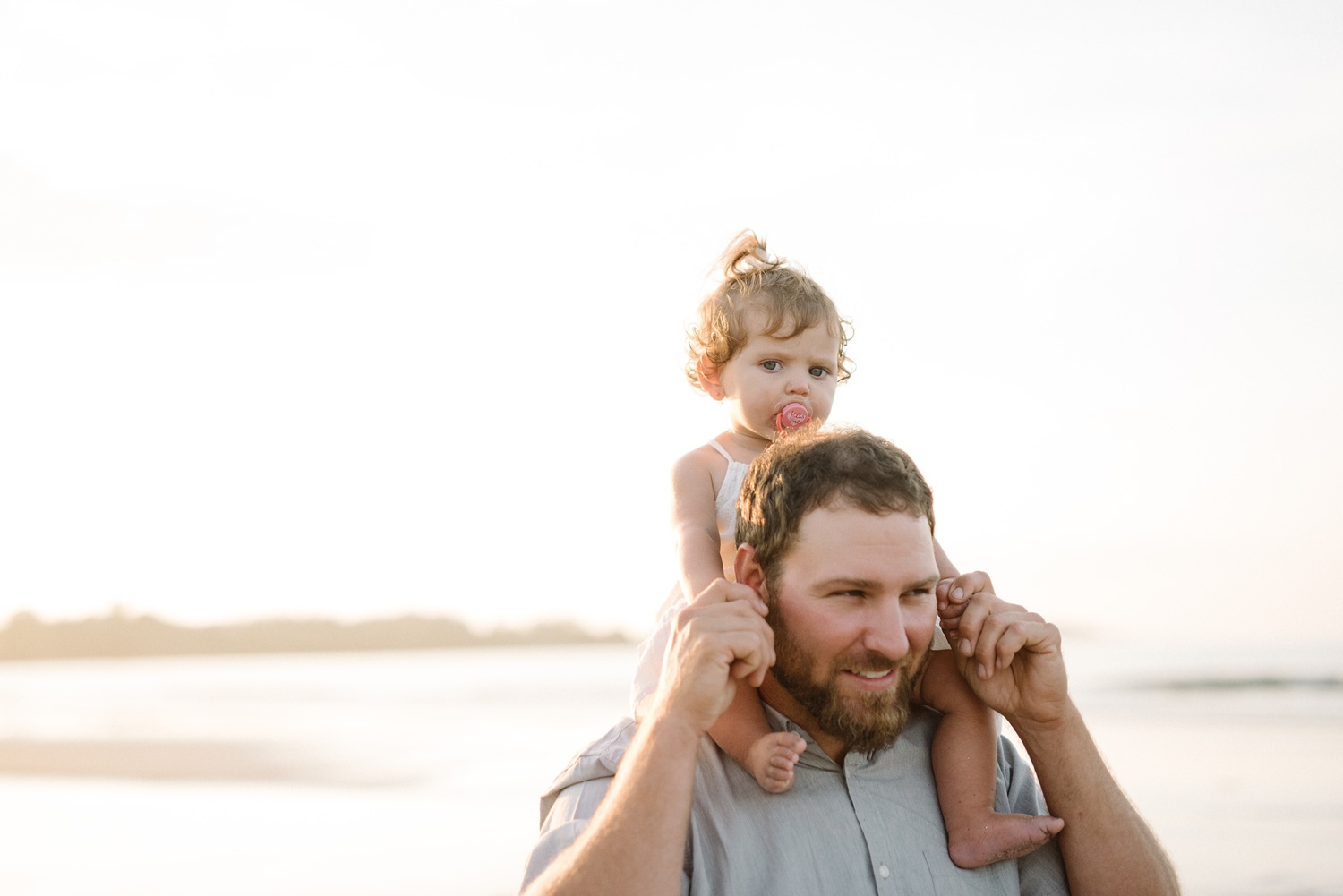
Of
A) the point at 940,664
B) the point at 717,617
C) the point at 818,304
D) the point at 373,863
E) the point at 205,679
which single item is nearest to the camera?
the point at 717,617

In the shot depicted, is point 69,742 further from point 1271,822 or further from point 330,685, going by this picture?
point 1271,822

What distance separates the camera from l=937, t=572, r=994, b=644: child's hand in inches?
108

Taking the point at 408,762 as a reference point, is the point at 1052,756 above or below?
above

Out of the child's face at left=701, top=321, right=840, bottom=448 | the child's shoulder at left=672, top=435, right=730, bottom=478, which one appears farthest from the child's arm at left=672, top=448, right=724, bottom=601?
the child's face at left=701, top=321, right=840, bottom=448

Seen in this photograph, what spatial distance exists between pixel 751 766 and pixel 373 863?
5.13 metres

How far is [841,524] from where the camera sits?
2.61m

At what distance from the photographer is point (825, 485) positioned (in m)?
2.67

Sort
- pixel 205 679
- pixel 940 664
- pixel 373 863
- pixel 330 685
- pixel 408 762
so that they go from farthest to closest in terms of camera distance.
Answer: pixel 205 679 → pixel 330 685 → pixel 408 762 → pixel 373 863 → pixel 940 664

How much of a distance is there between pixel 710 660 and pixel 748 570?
432 mm

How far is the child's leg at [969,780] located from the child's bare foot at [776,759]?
416 mm

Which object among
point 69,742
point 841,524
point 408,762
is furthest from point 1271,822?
point 69,742

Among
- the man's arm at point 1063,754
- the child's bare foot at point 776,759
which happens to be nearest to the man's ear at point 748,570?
the child's bare foot at point 776,759

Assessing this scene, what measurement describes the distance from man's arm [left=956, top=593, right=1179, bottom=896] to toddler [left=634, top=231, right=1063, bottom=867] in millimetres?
104

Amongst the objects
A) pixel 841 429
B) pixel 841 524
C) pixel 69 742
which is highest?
pixel 841 429
